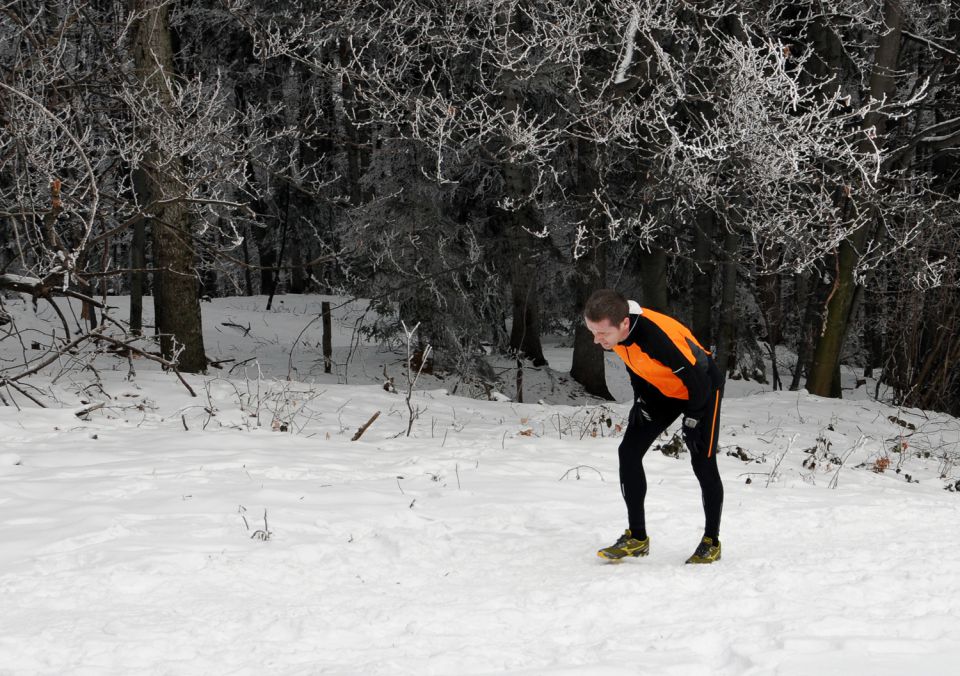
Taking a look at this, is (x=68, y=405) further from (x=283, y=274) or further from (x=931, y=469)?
(x=283, y=274)

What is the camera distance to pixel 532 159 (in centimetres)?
1271

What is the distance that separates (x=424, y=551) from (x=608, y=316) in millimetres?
1763

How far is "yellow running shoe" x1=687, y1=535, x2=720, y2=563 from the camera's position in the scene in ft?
16.2

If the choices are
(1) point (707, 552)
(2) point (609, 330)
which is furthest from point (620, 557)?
(2) point (609, 330)

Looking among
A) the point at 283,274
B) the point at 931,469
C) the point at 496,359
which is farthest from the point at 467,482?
the point at 283,274

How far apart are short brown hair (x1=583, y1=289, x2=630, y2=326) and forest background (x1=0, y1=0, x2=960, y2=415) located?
4.73 m

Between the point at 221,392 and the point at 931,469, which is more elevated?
the point at 221,392

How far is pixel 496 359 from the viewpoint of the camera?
1811 cm

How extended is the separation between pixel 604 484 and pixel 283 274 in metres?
36.3

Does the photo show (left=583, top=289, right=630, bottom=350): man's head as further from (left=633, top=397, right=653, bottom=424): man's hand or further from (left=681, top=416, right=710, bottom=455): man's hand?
(left=681, top=416, right=710, bottom=455): man's hand

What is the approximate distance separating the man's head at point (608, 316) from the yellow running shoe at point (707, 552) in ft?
4.10

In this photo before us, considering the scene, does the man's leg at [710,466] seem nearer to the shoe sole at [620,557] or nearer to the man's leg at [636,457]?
the man's leg at [636,457]

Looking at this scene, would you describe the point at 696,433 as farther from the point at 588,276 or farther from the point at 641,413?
the point at 588,276

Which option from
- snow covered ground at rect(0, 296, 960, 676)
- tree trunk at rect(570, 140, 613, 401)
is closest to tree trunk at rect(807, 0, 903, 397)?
tree trunk at rect(570, 140, 613, 401)
